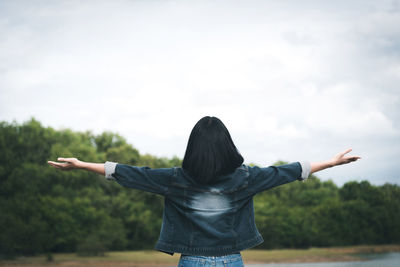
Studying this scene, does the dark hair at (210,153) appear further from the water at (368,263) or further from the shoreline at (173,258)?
the water at (368,263)

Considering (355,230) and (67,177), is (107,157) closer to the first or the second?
(67,177)

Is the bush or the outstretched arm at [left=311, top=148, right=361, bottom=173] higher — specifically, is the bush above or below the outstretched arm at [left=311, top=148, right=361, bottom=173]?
below

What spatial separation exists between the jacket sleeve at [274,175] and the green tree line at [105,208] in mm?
41054

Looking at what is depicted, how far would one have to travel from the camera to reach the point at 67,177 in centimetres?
4803

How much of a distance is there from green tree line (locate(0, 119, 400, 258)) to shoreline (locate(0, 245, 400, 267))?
1002 millimetres

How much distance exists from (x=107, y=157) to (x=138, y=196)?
945cm

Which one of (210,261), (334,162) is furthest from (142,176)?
(334,162)

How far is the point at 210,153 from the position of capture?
322 cm

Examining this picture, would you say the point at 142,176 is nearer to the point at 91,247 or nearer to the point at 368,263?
the point at 368,263

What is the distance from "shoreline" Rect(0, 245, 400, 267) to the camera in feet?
132

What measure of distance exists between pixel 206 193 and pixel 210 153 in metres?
0.31

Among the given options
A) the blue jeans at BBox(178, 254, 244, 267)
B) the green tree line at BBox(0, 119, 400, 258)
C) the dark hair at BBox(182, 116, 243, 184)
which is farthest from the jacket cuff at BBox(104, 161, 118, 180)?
the green tree line at BBox(0, 119, 400, 258)

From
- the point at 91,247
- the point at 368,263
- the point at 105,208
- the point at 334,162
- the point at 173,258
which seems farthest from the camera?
the point at 173,258

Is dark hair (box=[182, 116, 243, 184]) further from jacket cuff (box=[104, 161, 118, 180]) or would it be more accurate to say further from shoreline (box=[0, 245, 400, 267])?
shoreline (box=[0, 245, 400, 267])
